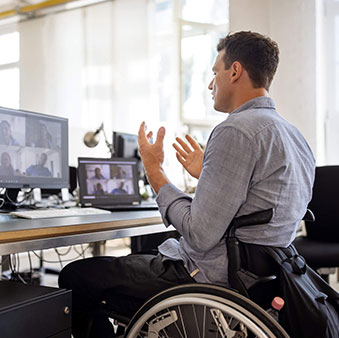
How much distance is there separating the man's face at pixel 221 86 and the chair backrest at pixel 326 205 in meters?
1.25

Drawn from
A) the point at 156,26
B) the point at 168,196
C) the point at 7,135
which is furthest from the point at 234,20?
the point at 168,196

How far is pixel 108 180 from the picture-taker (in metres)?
2.34

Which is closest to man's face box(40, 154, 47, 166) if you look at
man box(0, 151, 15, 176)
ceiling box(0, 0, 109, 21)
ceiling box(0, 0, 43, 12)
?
man box(0, 151, 15, 176)

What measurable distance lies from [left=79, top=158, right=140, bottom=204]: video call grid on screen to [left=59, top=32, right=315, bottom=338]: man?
72 centimetres

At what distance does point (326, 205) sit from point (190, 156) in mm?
1117

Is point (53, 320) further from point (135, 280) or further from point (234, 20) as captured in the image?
point (234, 20)

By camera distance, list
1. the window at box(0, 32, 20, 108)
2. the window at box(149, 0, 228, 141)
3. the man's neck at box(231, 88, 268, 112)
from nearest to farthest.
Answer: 1. the man's neck at box(231, 88, 268, 112)
2. the window at box(149, 0, 228, 141)
3. the window at box(0, 32, 20, 108)

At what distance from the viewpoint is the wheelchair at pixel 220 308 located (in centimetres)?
107

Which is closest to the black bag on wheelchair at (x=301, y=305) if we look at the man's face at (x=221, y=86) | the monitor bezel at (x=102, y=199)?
the man's face at (x=221, y=86)

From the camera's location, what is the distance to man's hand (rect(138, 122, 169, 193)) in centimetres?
144

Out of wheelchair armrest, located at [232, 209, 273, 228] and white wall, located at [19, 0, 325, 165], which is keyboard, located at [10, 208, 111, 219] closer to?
wheelchair armrest, located at [232, 209, 273, 228]

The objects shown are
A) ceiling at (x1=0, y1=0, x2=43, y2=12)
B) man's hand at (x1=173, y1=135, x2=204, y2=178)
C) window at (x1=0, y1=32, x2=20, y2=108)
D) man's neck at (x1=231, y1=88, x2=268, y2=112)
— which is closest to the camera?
man's neck at (x1=231, y1=88, x2=268, y2=112)

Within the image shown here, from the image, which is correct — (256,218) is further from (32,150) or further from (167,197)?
(32,150)

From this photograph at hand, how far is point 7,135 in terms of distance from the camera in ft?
6.39
